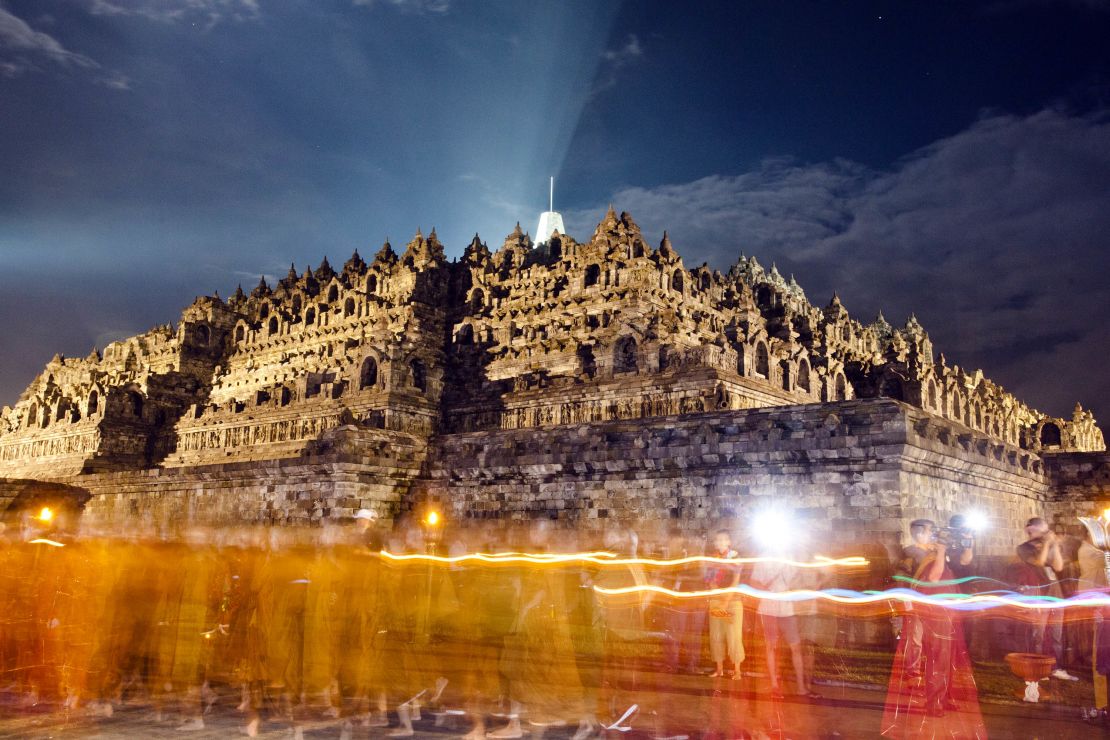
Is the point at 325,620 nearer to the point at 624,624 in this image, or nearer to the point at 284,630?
the point at 284,630

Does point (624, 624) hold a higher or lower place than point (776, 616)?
lower

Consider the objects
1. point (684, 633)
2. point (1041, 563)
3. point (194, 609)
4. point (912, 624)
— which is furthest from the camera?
point (684, 633)

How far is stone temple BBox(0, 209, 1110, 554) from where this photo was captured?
56.7 feet

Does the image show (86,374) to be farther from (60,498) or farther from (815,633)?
(815,633)

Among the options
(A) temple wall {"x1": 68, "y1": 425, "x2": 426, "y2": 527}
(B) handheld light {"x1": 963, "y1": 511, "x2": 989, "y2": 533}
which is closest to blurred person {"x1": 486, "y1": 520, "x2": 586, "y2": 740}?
(B) handheld light {"x1": 963, "y1": 511, "x2": 989, "y2": 533}

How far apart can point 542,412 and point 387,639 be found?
62.0 ft

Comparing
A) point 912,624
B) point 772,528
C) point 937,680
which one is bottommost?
point 937,680

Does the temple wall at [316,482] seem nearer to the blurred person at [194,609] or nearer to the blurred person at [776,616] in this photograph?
the blurred person at [194,609]

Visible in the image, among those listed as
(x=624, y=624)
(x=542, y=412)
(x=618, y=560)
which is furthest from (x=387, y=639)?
(x=542, y=412)

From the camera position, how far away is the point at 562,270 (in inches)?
1400

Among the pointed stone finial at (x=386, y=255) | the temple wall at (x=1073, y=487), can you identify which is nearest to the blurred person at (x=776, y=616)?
the temple wall at (x=1073, y=487)

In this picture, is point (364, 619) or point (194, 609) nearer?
point (364, 619)

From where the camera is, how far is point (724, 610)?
37.8ft

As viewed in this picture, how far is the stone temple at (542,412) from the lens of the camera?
17.3 meters
